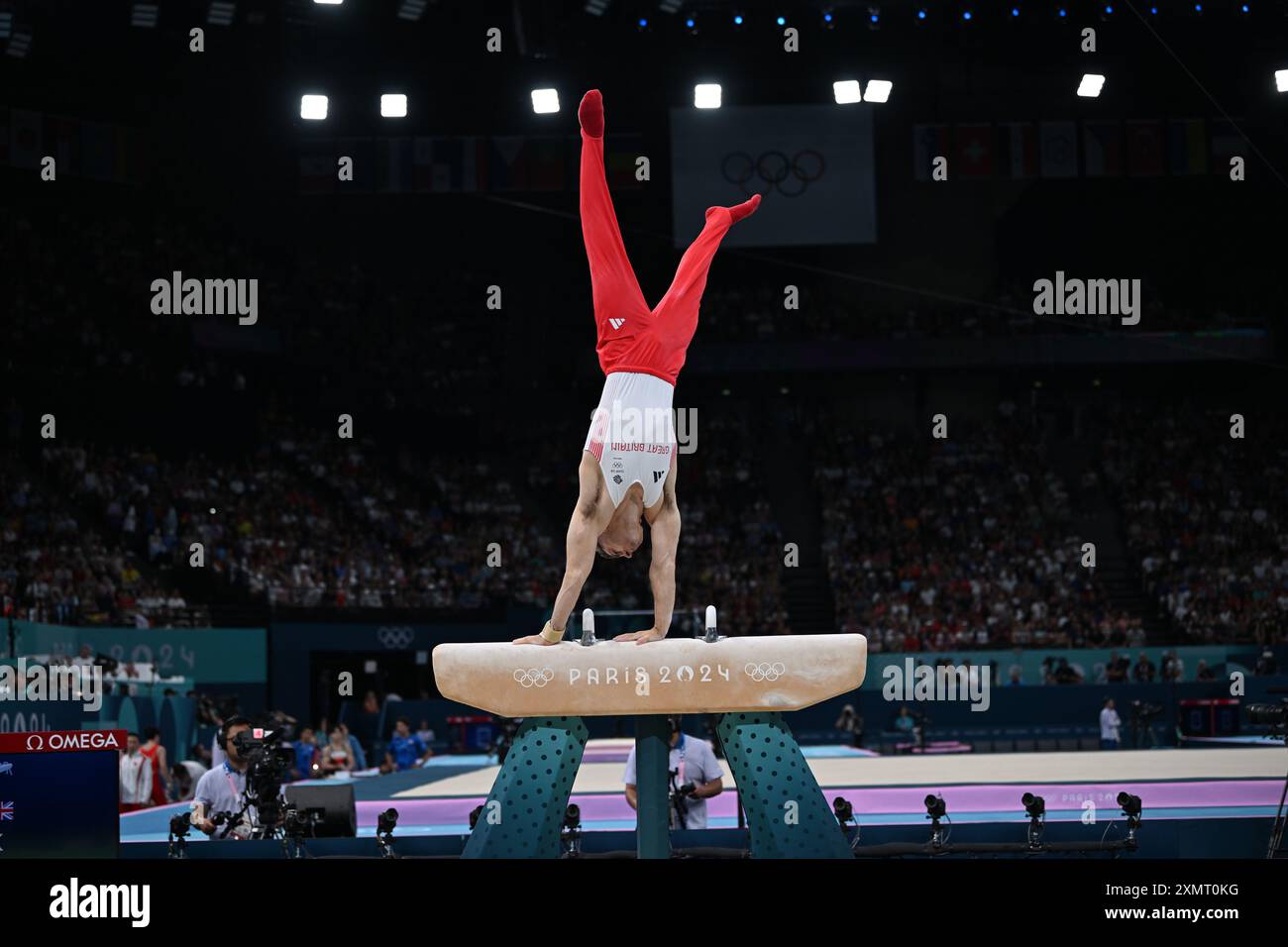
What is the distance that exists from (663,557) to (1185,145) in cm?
2142

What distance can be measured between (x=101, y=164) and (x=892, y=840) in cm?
2012

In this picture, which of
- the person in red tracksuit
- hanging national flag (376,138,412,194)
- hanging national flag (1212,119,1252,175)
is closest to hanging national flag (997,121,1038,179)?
hanging national flag (1212,119,1252,175)

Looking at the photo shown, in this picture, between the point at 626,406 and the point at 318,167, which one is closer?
the point at 626,406

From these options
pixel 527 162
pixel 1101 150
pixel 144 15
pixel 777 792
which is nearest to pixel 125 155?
pixel 144 15

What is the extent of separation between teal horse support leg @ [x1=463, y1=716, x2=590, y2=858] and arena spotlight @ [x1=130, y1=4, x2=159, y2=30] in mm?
15279

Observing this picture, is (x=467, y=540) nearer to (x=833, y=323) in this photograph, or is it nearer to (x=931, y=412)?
(x=833, y=323)

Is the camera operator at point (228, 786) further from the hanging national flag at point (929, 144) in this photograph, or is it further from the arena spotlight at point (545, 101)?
the hanging national flag at point (929, 144)

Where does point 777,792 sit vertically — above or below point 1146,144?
below

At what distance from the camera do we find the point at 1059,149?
24.2 meters

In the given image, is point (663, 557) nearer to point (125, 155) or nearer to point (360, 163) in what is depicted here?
point (360, 163)

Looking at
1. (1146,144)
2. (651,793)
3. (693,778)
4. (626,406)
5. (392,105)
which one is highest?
(1146,144)

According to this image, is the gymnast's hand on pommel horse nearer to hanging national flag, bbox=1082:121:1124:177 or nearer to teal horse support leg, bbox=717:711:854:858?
teal horse support leg, bbox=717:711:854:858

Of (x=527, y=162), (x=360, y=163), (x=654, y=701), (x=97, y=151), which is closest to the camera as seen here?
(x=654, y=701)

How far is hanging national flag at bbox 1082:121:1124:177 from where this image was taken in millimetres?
24172
